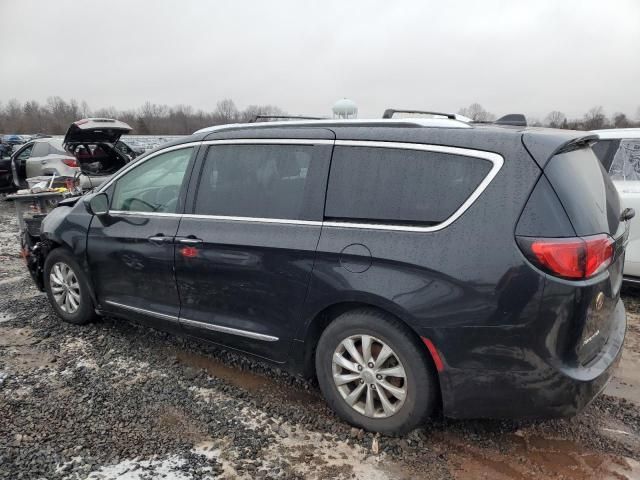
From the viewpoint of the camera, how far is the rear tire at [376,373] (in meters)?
2.60

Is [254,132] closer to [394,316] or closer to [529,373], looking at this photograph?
[394,316]

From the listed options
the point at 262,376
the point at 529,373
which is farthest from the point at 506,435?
the point at 262,376

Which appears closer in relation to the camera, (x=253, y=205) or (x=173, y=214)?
(x=253, y=205)

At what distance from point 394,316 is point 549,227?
893mm

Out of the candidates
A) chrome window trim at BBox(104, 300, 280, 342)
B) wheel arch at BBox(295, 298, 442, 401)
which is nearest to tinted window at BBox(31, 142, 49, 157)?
chrome window trim at BBox(104, 300, 280, 342)

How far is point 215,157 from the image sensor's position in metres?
3.45

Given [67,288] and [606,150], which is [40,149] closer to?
[67,288]

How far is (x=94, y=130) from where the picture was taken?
8.04 metres

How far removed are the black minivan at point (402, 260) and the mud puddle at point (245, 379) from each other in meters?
0.36

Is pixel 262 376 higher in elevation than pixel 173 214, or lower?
lower

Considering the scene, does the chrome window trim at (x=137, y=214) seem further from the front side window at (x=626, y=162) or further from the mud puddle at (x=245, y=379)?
the front side window at (x=626, y=162)

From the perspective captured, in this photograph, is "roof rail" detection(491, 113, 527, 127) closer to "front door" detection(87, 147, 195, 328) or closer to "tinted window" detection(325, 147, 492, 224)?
"tinted window" detection(325, 147, 492, 224)

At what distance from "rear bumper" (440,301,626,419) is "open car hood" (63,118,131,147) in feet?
23.9

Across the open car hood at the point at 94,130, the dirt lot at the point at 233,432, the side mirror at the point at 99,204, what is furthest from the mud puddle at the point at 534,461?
the open car hood at the point at 94,130
